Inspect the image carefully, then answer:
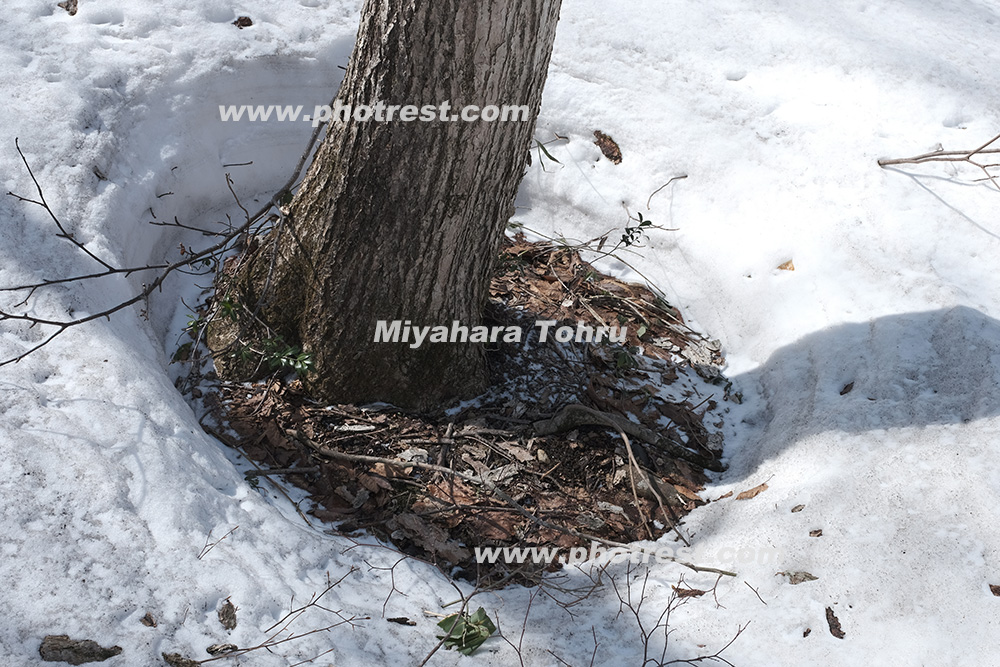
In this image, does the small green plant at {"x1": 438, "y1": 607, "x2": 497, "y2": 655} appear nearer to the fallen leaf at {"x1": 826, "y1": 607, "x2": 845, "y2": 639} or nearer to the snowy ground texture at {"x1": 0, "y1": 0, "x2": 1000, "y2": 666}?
the snowy ground texture at {"x1": 0, "y1": 0, "x2": 1000, "y2": 666}

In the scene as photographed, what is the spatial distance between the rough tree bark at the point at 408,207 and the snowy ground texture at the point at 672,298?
64 cm

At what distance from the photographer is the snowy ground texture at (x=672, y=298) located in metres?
2.13

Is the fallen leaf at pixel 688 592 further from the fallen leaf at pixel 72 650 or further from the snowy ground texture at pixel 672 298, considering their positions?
the fallen leaf at pixel 72 650

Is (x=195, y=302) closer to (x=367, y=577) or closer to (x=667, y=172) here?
(x=367, y=577)

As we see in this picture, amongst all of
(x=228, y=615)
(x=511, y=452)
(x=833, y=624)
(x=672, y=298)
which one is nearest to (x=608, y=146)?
(x=672, y=298)

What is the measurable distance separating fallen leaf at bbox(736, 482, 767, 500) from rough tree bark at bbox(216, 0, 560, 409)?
1187 mm

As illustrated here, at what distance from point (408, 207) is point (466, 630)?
1.48 metres

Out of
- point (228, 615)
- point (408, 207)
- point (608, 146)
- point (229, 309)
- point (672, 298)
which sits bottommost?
point (672, 298)

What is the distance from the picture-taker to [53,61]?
11.5 ft

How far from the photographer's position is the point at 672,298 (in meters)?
3.98

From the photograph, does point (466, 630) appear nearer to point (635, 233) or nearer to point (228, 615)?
point (228, 615)

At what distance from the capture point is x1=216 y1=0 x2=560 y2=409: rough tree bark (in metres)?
2.51

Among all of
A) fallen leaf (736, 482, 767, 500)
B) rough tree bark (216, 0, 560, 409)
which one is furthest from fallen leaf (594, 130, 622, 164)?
fallen leaf (736, 482, 767, 500)

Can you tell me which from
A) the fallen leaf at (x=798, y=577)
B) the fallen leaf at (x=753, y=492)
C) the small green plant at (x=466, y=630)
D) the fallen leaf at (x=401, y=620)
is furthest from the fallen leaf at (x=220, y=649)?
the fallen leaf at (x=753, y=492)
